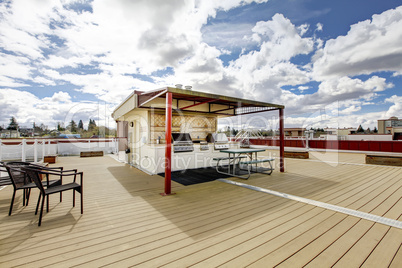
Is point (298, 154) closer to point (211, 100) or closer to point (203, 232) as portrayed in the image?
point (211, 100)

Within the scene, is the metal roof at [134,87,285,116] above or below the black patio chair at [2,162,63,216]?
above

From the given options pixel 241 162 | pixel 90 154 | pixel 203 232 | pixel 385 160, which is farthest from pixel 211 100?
pixel 90 154

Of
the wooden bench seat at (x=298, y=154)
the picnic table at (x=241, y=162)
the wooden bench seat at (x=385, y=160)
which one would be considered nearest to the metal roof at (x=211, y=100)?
the picnic table at (x=241, y=162)

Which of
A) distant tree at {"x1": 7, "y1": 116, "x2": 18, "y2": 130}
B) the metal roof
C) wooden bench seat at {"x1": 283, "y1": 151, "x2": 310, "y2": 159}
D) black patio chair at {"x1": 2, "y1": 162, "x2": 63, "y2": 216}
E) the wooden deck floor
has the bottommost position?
the wooden deck floor

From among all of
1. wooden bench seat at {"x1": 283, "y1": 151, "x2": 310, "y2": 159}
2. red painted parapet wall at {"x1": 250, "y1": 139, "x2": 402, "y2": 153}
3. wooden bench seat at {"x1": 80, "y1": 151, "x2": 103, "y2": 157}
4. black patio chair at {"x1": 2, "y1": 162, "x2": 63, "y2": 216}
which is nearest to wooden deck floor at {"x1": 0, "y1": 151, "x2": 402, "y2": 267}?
black patio chair at {"x1": 2, "y1": 162, "x2": 63, "y2": 216}

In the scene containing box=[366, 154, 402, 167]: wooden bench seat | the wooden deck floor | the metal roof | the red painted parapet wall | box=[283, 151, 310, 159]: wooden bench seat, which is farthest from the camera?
the red painted parapet wall

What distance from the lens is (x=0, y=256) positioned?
65.2 inches

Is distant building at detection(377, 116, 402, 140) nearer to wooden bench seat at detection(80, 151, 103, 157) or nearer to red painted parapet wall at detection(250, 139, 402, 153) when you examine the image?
red painted parapet wall at detection(250, 139, 402, 153)

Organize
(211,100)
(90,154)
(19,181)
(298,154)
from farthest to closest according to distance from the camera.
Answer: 1. (90,154)
2. (298,154)
3. (211,100)
4. (19,181)

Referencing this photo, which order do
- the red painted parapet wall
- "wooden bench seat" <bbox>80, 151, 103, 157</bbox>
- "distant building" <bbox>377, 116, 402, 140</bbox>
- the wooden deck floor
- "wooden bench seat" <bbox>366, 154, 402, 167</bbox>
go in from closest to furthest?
1. the wooden deck floor
2. "wooden bench seat" <bbox>366, 154, 402, 167</bbox>
3. the red painted parapet wall
4. "wooden bench seat" <bbox>80, 151, 103, 157</bbox>
5. "distant building" <bbox>377, 116, 402, 140</bbox>

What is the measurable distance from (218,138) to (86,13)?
668 centimetres

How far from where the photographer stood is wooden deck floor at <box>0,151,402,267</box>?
1.62m

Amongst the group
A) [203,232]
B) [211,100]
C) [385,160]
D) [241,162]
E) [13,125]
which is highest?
[13,125]

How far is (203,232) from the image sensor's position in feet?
6.97
